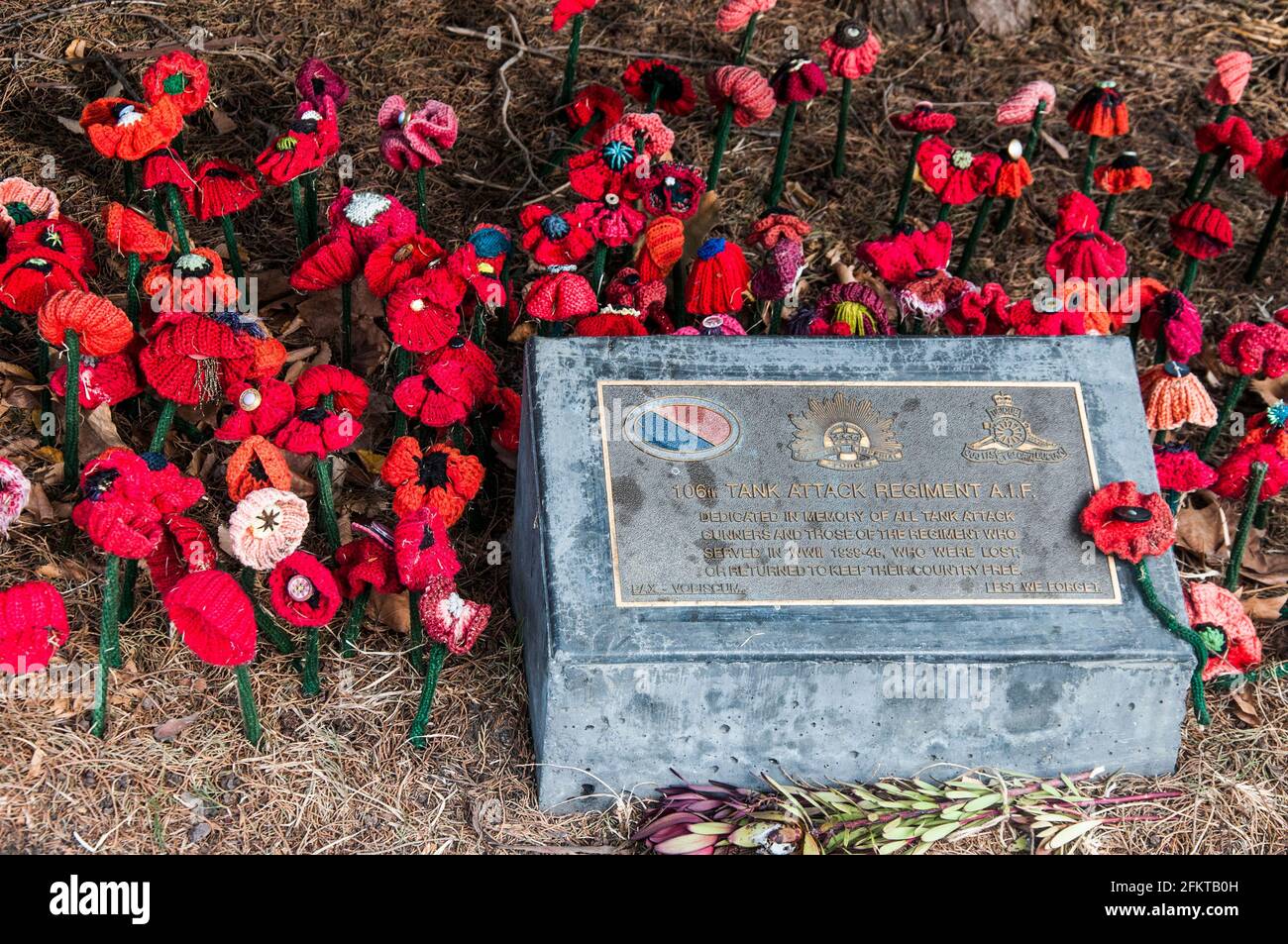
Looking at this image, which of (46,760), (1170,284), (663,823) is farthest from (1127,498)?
(46,760)

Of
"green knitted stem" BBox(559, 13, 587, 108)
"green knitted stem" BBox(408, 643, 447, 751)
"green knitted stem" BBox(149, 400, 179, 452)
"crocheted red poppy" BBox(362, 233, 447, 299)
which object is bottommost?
"green knitted stem" BBox(408, 643, 447, 751)

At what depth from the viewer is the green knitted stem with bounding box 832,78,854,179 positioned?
18.1ft

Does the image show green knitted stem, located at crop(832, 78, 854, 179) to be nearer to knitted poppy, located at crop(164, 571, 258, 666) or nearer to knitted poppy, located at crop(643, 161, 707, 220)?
knitted poppy, located at crop(643, 161, 707, 220)

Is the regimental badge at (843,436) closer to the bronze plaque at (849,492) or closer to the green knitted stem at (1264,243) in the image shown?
the bronze plaque at (849,492)

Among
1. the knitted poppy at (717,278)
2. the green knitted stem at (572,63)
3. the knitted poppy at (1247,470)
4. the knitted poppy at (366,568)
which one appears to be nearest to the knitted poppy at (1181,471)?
the knitted poppy at (1247,470)

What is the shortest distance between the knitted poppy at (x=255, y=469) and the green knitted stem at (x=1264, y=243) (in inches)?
140

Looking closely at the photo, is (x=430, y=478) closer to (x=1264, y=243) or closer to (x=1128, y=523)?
(x=1128, y=523)

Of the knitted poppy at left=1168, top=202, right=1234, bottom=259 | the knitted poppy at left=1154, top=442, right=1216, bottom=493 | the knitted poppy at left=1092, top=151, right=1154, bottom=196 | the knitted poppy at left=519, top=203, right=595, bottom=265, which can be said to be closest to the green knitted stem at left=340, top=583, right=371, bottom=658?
the knitted poppy at left=519, top=203, right=595, bottom=265

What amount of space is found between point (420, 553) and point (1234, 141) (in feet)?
10.5

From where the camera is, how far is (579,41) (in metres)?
6.01

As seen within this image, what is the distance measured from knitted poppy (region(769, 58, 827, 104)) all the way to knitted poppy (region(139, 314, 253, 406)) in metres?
2.11

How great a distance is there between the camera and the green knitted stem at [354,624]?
13.5 ft

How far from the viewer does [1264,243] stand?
5465 millimetres

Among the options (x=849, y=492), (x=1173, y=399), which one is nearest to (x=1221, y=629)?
(x=1173, y=399)
